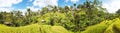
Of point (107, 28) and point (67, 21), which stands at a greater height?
Result: point (107, 28)

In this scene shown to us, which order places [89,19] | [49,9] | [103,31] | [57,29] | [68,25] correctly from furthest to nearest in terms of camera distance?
[49,9], [89,19], [68,25], [103,31], [57,29]

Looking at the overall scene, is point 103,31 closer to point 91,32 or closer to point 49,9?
point 91,32

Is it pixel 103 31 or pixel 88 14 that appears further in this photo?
pixel 88 14

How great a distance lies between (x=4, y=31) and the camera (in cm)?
182

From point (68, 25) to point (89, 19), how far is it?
5.56 meters

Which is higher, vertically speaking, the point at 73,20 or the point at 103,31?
the point at 103,31

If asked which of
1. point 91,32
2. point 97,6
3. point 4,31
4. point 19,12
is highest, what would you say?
point 4,31

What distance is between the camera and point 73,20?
147 ft

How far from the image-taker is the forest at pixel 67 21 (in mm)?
1938

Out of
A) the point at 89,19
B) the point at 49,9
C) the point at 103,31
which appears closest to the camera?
the point at 103,31

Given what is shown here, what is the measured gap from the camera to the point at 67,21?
46094 mm

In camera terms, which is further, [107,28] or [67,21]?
[67,21]

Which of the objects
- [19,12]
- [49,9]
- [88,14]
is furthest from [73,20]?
[19,12]

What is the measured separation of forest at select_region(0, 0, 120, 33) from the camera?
194 cm
